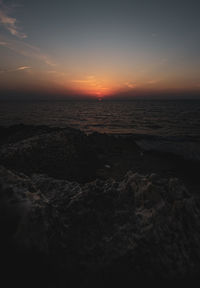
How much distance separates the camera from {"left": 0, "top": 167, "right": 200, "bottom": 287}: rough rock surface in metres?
1.19

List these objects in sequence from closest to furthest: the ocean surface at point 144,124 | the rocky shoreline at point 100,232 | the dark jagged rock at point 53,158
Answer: the rocky shoreline at point 100,232 < the dark jagged rock at point 53,158 < the ocean surface at point 144,124

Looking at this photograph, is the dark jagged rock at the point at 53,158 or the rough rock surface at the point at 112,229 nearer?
the rough rock surface at the point at 112,229

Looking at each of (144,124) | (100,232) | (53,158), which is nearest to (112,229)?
(100,232)

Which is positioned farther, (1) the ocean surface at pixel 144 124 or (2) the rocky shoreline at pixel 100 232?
(1) the ocean surface at pixel 144 124

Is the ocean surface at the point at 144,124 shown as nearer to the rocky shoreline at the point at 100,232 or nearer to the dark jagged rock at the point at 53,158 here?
the dark jagged rock at the point at 53,158

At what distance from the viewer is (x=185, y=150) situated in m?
6.99

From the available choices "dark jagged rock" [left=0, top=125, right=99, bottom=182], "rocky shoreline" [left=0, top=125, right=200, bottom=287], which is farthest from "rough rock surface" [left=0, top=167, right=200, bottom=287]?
"dark jagged rock" [left=0, top=125, right=99, bottom=182]

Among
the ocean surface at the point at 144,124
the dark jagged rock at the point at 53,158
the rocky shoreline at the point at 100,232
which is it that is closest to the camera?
the rocky shoreline at the point at 100,232

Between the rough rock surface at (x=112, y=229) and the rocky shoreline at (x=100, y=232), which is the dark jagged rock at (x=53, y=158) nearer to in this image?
the rocky shoreline at (x=100, y=232)

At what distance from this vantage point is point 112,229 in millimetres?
1524

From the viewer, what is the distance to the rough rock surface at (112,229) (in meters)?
1.19

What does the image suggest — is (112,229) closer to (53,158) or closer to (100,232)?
(100,232)

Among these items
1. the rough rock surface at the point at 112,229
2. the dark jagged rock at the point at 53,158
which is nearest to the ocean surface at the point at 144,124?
the dark jagged rock at the point at 53,158

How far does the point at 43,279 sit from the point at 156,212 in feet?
3.66
